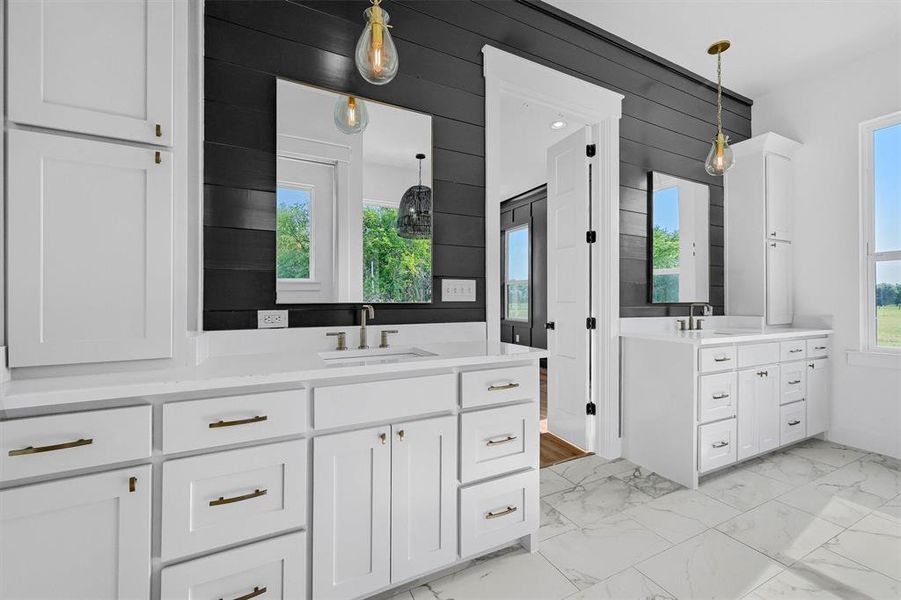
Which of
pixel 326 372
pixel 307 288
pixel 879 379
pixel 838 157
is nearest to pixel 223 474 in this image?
pixel 326 372

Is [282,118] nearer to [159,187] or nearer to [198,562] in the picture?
[159,187]

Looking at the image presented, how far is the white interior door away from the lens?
3133 mm

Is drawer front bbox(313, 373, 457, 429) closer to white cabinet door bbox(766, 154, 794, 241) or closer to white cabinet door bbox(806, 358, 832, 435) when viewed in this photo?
white cabinet door bbox(806, 358, 832, 435)

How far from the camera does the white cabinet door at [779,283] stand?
3439mm

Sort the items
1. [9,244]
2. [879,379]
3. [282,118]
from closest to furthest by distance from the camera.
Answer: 1. [9,244]
2. [282,118]
3. [879,379]

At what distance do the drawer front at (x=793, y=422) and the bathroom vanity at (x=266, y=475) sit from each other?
91.4 inches

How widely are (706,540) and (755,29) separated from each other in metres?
3.24

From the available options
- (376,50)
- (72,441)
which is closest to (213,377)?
(72,441)

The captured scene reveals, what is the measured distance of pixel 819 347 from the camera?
329 cm

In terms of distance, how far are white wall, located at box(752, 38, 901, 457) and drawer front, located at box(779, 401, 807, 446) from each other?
44 centimetres

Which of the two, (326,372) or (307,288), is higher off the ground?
(307,288)

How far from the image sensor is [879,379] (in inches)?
122

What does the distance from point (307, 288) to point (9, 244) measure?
0.98m

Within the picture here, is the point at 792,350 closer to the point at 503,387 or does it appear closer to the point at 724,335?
the point at 724,335
